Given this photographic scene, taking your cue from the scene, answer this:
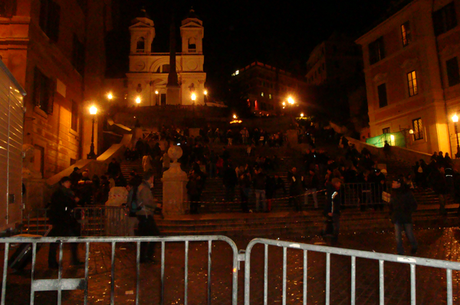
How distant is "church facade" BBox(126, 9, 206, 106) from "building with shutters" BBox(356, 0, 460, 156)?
1272 inches

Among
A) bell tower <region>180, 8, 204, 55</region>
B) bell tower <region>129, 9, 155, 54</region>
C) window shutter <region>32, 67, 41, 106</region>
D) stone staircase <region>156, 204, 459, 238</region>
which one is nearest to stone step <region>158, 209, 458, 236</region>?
stone staircase <region>156, 204, 459, 238</region>

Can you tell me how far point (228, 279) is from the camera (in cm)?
590

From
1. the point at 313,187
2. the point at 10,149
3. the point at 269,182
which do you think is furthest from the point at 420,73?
the point at 10,149

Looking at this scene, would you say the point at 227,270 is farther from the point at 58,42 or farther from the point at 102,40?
the point at 102,40

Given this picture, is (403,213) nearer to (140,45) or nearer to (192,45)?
(192,45)

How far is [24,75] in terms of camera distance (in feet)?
57.8

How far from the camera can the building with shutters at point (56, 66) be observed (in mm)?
17719

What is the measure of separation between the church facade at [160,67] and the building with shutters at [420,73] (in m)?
32.3

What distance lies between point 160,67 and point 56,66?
38.9m

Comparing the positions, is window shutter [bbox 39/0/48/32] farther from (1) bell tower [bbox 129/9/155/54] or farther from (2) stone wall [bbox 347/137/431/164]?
(1) bell tower [bbox 129/9/155/54]

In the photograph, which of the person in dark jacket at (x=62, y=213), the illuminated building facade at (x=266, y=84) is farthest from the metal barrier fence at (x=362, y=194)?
the illuminated building facade at (x=266, y=84)

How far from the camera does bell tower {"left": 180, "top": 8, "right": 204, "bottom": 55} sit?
58062 mm

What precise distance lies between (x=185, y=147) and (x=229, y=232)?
963 centimetres

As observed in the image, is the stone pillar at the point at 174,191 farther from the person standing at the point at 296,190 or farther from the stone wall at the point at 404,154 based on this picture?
the stone wall at the point at 404,154
